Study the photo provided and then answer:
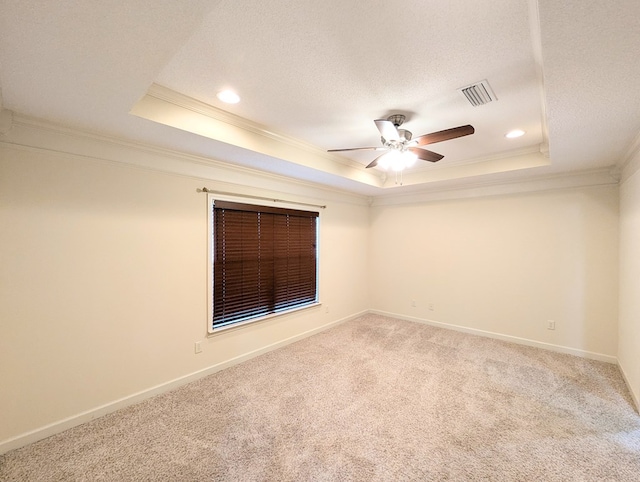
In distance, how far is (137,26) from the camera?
1.15m

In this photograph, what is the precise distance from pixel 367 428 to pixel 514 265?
3.20 meters

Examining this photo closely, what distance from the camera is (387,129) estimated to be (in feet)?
7.22

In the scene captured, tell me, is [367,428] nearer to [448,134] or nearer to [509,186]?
[448,134]

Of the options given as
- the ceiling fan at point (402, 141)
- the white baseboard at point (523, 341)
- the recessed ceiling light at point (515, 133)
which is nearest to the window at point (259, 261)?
the ceiling fan at point (402, 141)

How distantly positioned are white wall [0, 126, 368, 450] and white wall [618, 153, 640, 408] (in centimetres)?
399

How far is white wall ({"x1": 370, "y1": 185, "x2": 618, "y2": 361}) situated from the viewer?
11.0ft

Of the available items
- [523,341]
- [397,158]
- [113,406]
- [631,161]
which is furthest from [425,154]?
[113,406]

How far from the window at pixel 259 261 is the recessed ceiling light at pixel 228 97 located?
120cm

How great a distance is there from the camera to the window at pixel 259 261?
10.4ft

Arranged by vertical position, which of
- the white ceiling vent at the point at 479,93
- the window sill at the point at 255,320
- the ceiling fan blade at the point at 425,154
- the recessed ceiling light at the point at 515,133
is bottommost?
the window sill at the point at 255,320

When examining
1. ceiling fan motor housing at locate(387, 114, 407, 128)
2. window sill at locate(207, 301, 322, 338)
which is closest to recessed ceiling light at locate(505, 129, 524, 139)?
ceiling fan motor housing at locate(387, 114, 407, 128)

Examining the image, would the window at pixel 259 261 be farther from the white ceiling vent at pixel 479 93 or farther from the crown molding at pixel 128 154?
the white ceiling vent at pixel 479 93

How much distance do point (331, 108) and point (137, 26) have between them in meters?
1.48

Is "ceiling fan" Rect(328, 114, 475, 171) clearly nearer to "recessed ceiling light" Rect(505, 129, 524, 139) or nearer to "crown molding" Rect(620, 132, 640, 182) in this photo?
"recessed ceiling light" Rect(505, 129, 524, 139)
